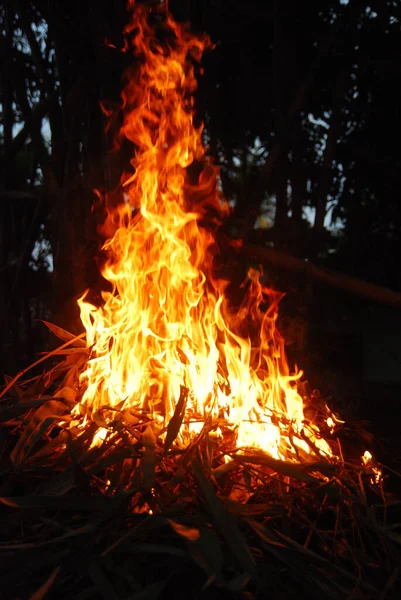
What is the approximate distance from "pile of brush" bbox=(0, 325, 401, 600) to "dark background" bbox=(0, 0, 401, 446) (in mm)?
1020

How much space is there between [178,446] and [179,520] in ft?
1.28

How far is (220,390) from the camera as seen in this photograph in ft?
8.25

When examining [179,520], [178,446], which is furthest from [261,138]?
[179,520]

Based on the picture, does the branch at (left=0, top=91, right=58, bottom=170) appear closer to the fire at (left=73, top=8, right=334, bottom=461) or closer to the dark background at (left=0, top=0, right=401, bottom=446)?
the dark background at (left=0, top=0, right=401, bottom=446)

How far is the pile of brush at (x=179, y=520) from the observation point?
1531 millimetres

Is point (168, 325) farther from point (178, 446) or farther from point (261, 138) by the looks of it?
point (261, 138)

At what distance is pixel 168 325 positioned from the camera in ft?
8.54

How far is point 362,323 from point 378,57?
5.13 metres

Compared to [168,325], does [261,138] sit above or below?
above

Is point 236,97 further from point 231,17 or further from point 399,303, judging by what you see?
point 399,303

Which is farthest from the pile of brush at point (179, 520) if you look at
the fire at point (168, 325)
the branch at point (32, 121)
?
the branch at point (32, 121)

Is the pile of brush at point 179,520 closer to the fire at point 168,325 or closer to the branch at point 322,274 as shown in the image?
the fire at point 168,325

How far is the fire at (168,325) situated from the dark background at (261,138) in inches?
17.3

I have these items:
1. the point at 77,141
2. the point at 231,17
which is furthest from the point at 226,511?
the point at 231,17
